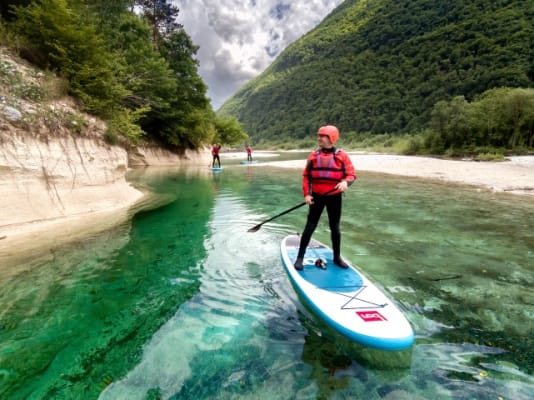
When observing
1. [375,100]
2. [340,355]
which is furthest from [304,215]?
[375,100]

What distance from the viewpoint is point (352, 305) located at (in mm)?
3729

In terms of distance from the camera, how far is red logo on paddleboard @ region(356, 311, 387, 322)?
338 cm

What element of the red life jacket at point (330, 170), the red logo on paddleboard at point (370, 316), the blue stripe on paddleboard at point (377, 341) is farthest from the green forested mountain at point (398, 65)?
the blue stripe on paddleboard at point (377, 341)

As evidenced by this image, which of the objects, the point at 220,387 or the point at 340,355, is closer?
the point at 220,387

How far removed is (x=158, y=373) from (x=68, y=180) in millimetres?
8902

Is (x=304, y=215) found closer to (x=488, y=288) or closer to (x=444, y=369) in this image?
(x=488, y=288)

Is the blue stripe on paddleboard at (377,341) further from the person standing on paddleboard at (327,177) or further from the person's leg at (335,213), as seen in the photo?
the person standing on paddleboard at (327,177)

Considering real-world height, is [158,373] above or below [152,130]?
below

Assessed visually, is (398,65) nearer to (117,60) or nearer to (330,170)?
(117,60)

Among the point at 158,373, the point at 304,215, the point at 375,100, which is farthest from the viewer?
the point at 375,100

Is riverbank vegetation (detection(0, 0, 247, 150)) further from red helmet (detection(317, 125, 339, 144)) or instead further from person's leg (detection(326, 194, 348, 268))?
person's leg (detection(326, 194, 348, 268))

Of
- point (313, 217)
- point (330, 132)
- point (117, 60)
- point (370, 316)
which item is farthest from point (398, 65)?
point (370, 316)

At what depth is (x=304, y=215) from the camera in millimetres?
11102

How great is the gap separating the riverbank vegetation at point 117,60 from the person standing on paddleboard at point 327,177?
10.3 meters
